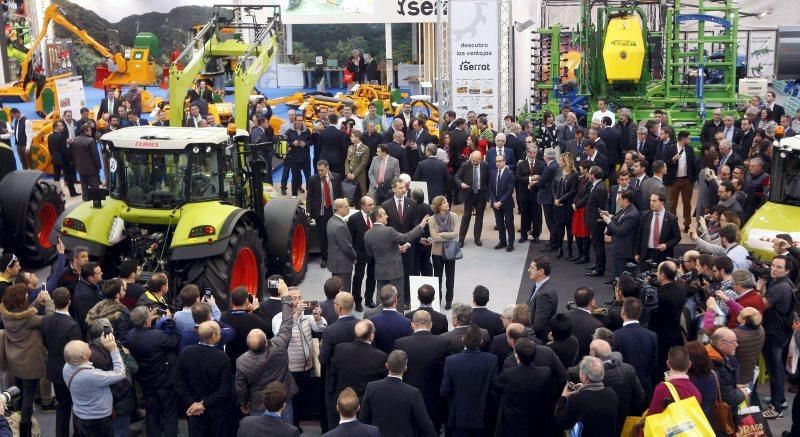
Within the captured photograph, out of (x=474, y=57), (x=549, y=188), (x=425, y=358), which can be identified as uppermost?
(x=474, y=57)

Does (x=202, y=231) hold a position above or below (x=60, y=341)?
above

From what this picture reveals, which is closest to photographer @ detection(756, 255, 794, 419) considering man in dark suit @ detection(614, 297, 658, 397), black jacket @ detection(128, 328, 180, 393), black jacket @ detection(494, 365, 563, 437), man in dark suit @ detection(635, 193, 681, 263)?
man in dark suit @ detection(614, 297, 658, 397)

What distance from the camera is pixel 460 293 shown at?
12750 millimetres

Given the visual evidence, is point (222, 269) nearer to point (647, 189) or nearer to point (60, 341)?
point (60, 341)

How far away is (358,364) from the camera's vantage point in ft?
25.7

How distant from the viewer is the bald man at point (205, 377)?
7840mm

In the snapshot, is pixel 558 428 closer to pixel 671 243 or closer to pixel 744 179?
pixel 671 243

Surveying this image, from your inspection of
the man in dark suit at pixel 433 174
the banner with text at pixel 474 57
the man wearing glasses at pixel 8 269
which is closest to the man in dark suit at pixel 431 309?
the man wearing glasses at pixel 8 269

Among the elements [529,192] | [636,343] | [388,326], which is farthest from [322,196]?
[636,343]

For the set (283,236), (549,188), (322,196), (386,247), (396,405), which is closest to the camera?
(396,405)

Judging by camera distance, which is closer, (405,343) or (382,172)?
(405,343)

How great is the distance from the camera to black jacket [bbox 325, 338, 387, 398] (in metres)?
7.80

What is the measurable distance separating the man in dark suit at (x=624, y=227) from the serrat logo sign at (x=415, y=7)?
55.7 ft

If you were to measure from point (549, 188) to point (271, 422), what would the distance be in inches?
312
